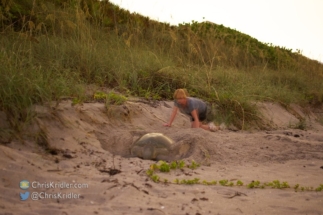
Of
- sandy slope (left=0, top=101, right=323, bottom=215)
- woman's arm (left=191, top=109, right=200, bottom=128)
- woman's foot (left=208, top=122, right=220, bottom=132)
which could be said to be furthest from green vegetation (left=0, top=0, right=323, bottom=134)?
woman's arm (left=191, top=109, right=200, bottom=128)

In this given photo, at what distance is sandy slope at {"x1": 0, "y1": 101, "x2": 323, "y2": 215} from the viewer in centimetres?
287

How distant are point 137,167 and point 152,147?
554 millimetres

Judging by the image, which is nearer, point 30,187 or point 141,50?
point 30,187

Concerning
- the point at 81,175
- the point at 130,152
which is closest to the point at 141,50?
the point at 130,152

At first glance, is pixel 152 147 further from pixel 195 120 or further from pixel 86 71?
pixel 86 71

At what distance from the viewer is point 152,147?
4305 mm

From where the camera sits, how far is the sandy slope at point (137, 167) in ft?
9.41

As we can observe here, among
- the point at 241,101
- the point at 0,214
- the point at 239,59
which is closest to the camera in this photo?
the point at 0,214

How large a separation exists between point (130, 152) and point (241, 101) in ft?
9.69

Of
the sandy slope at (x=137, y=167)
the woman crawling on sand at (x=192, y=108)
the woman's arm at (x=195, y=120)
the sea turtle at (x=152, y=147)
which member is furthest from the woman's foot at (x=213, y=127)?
the sea turtle at (x=152, y=147)

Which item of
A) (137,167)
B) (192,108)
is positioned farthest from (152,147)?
(192,108)

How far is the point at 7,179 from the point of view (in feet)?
9.97

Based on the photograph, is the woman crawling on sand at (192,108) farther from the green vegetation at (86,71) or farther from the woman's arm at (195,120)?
the green vegetation at (86,71)

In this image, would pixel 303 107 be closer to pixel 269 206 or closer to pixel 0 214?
pixel 269 206
